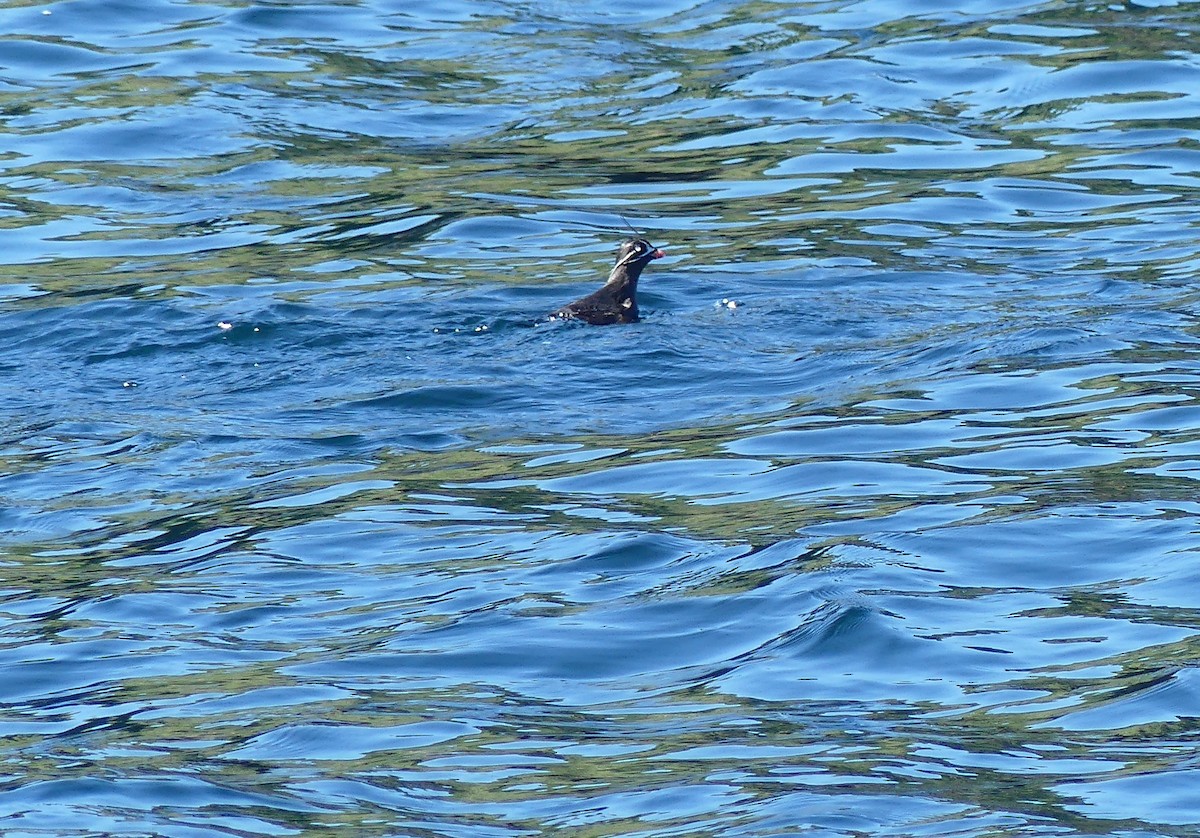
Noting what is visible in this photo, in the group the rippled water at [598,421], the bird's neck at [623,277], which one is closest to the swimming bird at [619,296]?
the bird's neck at [623,277]

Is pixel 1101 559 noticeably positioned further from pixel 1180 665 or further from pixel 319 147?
pixel 319 147

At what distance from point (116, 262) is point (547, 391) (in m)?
3.57

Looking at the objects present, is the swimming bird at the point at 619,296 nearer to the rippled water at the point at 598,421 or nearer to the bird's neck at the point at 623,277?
the bird's neck at the point at 623,277

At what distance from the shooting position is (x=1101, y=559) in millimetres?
7242

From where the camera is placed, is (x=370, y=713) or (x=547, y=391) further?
(x=547, y=391)

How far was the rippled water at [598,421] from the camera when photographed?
5.65m

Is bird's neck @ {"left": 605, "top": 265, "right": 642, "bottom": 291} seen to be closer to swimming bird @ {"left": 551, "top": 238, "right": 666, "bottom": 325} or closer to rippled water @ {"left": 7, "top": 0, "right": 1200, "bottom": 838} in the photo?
swimming bird @ {"left": 551, "top": 238, "right": 666, "bottom": 325}

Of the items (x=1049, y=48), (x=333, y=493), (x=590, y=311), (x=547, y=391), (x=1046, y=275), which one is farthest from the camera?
(x=1049, y=48)

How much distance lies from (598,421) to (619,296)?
1.78 meters

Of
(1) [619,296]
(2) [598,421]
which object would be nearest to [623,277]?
(1) [619,296]

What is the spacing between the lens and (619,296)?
1109cm

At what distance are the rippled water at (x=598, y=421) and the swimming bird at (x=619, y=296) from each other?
0.15 meters

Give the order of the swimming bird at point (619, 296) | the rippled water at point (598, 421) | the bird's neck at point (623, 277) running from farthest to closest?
the bird's neck at point (623, 277), the swimming bird at point (619, 296), the rippled water at point (598, 421)

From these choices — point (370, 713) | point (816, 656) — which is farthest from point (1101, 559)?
point (370, 713)
